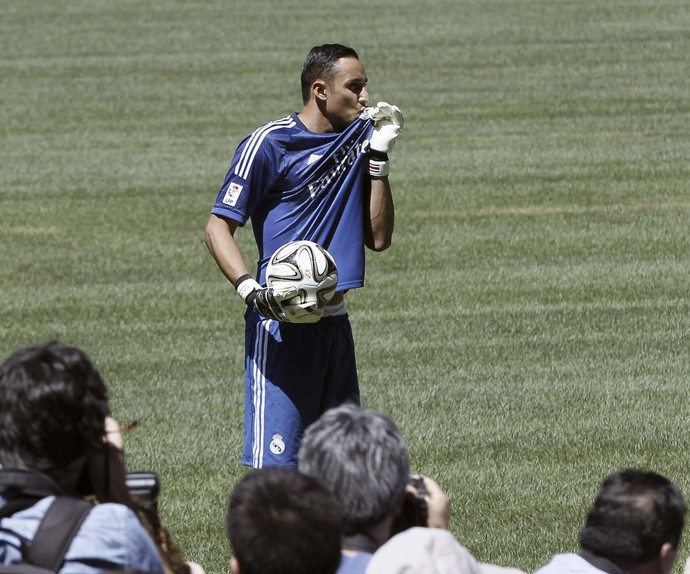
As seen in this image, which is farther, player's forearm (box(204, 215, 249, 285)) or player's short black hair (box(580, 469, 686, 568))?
player's forearm (box(204, 215, 249, 285))

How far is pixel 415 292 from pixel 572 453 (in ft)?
15.8

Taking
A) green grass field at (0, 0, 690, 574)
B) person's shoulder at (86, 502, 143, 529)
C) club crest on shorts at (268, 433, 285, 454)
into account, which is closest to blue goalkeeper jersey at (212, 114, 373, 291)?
club crest on shorts at (268, 433, 285, 454)

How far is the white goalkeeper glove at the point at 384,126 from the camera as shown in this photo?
22.6 feet

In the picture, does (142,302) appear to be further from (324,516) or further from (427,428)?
(324,516)

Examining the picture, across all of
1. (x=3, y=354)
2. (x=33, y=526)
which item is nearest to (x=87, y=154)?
(x=3, y=354)

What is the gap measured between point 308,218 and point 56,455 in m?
3.03

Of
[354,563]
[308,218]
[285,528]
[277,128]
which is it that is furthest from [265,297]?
[285,528]

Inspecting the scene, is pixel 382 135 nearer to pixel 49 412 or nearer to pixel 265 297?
Answer: pixel 265 297

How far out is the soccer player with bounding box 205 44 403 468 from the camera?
22.1 ft

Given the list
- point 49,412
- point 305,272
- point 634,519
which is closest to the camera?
point 49,412

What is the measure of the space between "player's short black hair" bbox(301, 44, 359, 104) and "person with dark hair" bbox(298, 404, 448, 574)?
2915 millimetres

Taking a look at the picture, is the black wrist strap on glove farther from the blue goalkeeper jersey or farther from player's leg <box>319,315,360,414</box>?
player's leg <box>319,315,360,414</box>

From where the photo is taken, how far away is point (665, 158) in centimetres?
1936

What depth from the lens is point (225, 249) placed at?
6.77 meters
